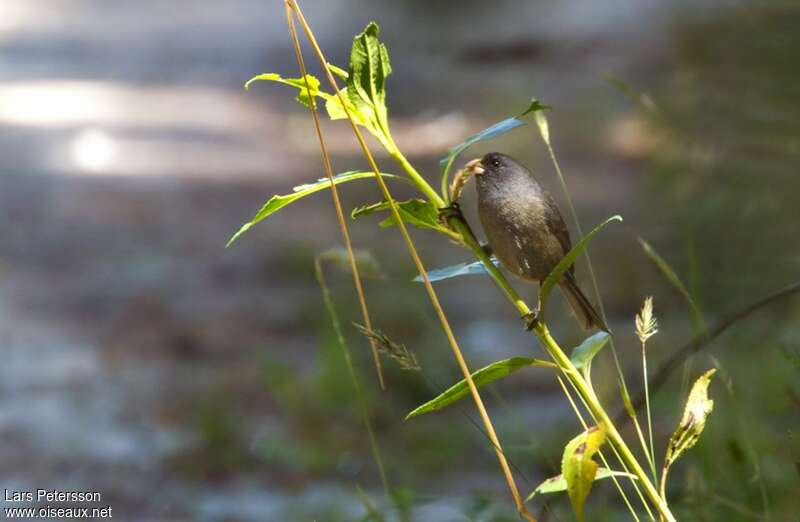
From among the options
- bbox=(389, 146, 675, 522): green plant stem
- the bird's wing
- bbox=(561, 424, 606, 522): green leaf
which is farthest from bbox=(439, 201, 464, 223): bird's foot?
the bird's wing

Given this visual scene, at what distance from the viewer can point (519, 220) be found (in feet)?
4.18

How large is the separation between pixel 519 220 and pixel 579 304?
192 millimetres

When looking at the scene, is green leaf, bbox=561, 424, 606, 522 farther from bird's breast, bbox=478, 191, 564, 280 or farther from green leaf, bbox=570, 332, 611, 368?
bird's breast, bbox=478, 191, 564, 280

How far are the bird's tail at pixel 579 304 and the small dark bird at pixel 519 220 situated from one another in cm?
1

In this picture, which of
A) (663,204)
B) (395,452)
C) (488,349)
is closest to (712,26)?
(663,204)

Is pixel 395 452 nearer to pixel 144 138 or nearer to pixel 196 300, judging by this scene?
pixel 196 300

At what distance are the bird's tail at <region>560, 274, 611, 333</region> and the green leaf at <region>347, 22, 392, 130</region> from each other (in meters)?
0.48

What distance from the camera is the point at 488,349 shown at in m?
4.09

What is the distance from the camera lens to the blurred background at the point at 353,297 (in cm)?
234

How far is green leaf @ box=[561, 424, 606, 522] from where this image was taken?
85 cm

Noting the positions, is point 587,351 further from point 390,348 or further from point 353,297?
point 353,297

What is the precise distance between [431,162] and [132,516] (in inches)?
158

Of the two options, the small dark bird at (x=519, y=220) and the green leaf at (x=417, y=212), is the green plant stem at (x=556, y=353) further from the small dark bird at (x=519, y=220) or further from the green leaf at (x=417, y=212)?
the small dark bird at (x=519, y=220)

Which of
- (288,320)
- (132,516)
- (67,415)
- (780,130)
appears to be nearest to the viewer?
(780,130)
